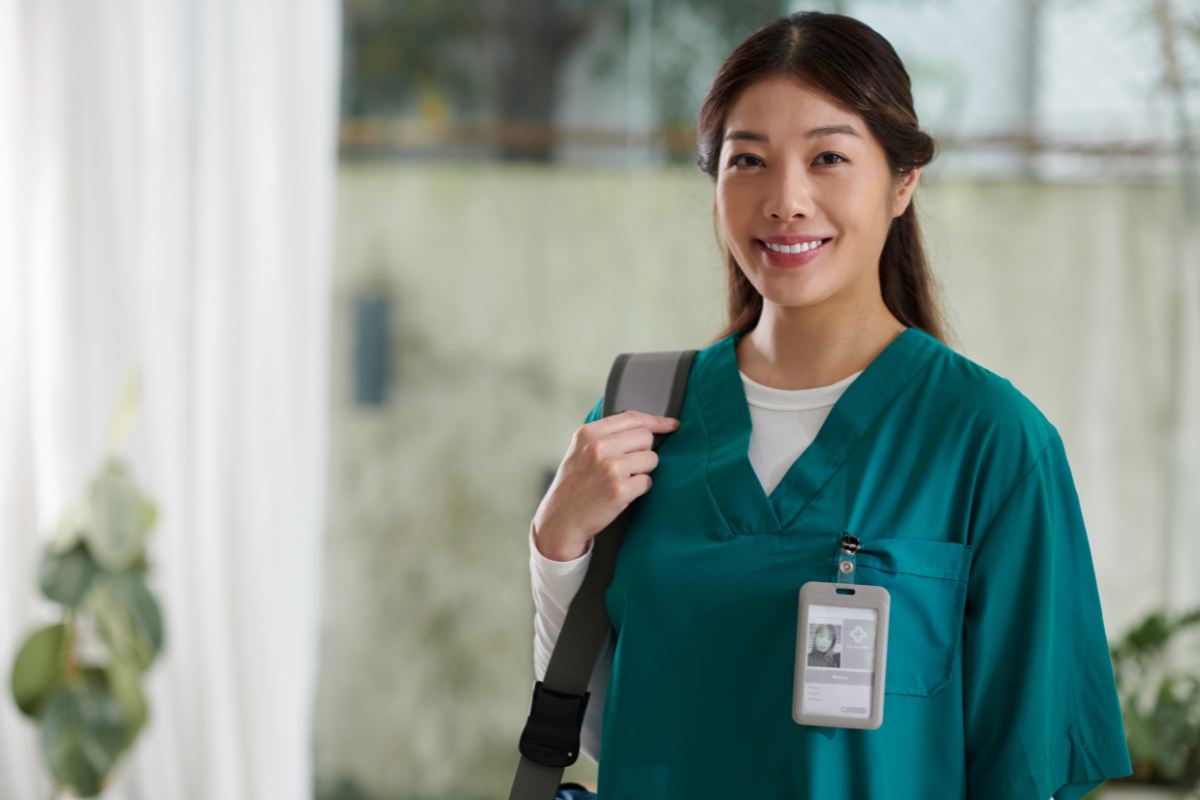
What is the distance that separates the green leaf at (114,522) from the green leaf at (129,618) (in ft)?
0.13

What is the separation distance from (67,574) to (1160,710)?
2.24 metres

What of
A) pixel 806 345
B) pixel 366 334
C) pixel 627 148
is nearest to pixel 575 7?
pixel 627 148

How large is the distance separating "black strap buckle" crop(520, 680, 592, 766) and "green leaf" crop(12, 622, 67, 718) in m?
1.82

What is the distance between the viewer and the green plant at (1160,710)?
100 inches

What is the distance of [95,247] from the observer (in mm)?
A: 2930

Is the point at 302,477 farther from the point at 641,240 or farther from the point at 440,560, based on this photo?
the point at 641,240

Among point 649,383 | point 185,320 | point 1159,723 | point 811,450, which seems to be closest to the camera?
point 811,450

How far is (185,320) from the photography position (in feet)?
9.77

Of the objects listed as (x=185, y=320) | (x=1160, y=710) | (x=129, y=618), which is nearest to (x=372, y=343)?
(x=185, y=320)

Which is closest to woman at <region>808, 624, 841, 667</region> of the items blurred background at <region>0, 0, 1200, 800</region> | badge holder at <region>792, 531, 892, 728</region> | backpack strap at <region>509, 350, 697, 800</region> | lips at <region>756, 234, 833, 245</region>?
badge holder at <region>792, 531, 892, 728</region>

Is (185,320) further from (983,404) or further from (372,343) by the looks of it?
(983,404)

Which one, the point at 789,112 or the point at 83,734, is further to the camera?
the point at 83,734

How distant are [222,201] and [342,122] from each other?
381mm

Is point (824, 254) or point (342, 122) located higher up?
point (342, 122)
